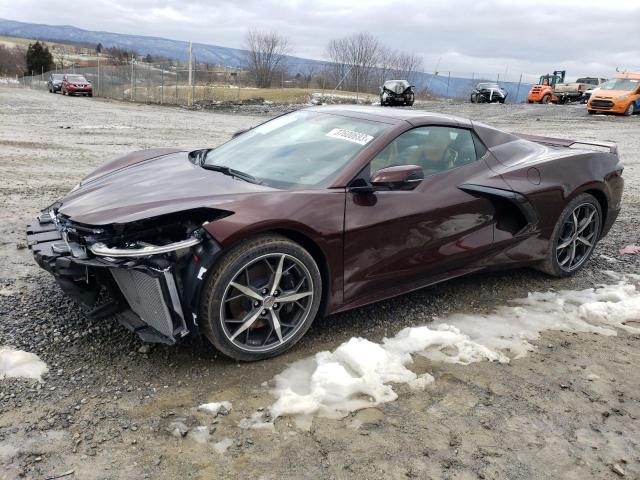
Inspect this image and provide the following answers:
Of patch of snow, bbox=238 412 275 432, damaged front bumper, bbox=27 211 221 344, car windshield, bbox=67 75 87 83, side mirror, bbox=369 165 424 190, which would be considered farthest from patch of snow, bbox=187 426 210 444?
car windshield, bbox=67 75 87 83

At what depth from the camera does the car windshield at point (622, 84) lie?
1027 inches

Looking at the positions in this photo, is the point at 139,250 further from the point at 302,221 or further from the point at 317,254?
the point at 317,254

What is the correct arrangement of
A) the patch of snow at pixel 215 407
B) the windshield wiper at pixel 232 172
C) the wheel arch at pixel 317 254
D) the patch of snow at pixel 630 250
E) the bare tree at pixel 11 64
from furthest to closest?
1. the bare tree at pixel 11 64
2. the patch of snow at pixel 630 250
3. the windshield wiper at pixel 232 172
4. the wheel arch at pixel 317 254
5. the patch of snow at pixel 215 407

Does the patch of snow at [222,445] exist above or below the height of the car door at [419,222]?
below

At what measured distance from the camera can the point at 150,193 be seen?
10.2 feet

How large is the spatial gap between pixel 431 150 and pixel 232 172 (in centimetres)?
140

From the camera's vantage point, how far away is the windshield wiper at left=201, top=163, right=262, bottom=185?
337 cm

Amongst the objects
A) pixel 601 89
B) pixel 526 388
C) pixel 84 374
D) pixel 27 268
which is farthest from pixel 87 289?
pixel 601 89

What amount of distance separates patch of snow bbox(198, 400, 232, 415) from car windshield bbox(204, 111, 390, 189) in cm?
130

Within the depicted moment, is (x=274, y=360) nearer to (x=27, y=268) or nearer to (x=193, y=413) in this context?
(x=193, y=413)

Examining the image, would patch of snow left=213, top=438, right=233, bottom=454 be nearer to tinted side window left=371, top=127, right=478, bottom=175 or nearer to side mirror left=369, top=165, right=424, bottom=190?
side mirror left=369, top=165, right=424, bottom=190

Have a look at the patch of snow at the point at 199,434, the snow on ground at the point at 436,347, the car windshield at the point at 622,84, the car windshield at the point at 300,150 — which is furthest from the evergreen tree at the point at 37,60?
the patch of snow at the point at 199,434

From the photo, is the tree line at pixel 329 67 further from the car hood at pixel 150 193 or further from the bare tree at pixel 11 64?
the car hood at pixel 150 193

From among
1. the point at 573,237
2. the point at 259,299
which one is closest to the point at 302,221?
the point at 259,299
